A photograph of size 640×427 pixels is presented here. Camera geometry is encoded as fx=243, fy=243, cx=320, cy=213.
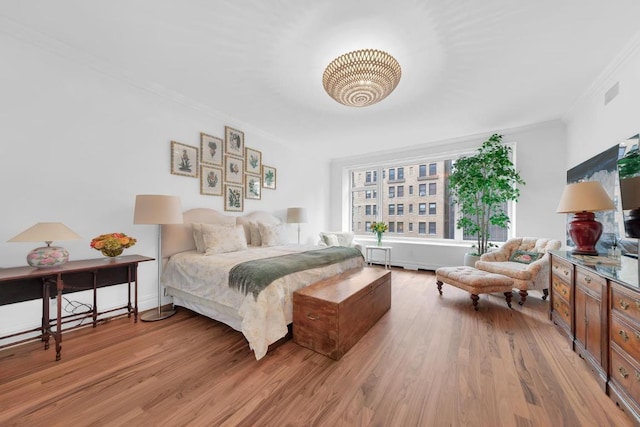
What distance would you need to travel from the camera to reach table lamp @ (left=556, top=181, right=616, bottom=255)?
7.11 feet

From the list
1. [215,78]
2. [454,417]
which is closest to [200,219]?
[215,78]

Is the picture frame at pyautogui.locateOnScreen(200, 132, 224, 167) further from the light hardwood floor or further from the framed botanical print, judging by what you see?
the light hardwood floor

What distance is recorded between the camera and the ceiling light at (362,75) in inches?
80.0

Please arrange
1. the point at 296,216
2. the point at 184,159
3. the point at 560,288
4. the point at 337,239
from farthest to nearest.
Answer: the point at 337,239
the point at 296,216
the point at 184,159
the point at 560,288

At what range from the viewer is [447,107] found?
11.0ft

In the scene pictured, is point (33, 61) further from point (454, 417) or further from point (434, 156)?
point (434, 156)

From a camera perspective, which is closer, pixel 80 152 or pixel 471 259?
pixel 80 152

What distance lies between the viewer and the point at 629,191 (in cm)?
159

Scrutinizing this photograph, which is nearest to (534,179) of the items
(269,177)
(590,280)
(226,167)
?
(590,280)

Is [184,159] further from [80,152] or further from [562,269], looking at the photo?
[562,269]

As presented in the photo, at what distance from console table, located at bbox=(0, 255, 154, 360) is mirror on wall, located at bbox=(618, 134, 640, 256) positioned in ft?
12.9

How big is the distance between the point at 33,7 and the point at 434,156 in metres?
5.51

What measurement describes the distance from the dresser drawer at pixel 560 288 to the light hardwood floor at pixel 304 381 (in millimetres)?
362

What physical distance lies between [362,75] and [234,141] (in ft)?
8.07
